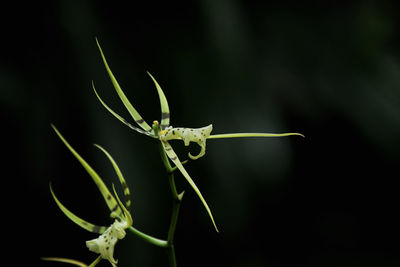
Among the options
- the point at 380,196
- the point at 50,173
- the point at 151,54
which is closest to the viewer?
the point at 50,173

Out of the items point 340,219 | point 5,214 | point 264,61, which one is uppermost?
point 264,61

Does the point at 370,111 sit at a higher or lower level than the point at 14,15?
lower

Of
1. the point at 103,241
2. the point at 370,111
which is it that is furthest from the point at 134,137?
the point at 103,241

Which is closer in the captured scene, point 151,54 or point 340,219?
point 151,54

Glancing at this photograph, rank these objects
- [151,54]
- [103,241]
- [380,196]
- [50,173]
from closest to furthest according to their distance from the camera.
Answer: [103,241] → [50,173] → [151,54] → [380,196]

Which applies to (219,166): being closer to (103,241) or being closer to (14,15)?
(14,15)

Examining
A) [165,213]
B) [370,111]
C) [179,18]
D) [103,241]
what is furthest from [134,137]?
[103,241]
